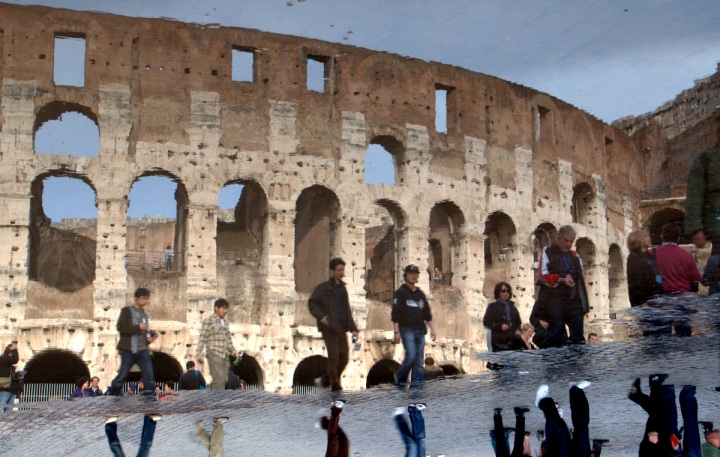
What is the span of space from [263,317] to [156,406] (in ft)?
31.5

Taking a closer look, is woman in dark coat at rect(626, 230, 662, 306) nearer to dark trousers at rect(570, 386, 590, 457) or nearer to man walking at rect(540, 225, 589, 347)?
man walking at rect(540, 225, 589, 347)

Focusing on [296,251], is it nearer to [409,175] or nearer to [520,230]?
[409,175]

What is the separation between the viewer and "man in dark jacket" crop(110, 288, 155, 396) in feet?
36.2

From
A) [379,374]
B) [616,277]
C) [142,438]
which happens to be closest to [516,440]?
[142,438]

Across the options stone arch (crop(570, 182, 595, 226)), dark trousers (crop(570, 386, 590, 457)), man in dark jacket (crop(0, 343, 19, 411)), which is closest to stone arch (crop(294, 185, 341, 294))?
stone arch (crop(570, 182, 595, 226))

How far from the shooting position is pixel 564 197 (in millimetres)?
26375

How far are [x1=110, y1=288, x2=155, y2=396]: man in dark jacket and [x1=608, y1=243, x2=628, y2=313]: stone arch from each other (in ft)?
64.2

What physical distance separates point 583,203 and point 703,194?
19.2m

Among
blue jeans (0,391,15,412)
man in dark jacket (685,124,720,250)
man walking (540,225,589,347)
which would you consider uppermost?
man in dark jacket (685,124,720,250)

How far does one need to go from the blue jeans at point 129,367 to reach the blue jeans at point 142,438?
3.77 ft

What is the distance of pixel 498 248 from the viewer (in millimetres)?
25656

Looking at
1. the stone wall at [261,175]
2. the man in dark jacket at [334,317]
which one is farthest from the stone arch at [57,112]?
the man in dark jacket at [334,317]

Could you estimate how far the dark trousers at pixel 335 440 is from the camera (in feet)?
28.3

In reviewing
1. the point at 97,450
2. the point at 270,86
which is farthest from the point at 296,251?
the point at 97,450
